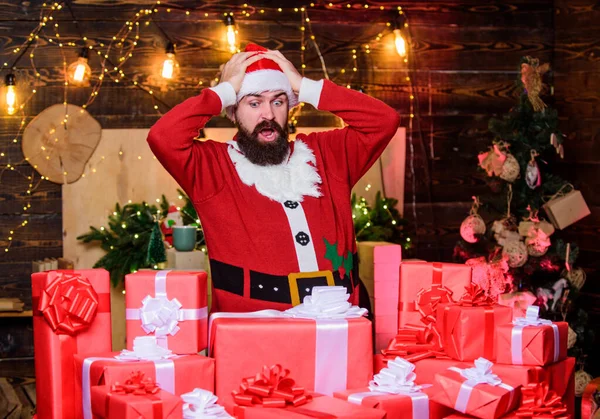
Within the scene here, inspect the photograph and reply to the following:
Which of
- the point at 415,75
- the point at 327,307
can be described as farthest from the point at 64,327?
the point at 415,75

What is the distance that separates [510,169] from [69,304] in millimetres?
2925

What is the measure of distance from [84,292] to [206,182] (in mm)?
713

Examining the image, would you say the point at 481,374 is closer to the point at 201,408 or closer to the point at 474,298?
the point at 474,298

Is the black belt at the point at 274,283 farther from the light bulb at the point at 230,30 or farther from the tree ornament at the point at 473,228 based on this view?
the light bulb at the point at 230,30

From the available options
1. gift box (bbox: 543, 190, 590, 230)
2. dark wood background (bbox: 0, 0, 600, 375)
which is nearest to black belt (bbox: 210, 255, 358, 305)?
gift box (bbox: 543, 190, 590, 230)

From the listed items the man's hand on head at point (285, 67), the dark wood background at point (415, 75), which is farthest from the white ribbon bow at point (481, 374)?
the dark wood background at point (415, 75)

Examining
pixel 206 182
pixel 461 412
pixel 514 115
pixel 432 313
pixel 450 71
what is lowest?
pixel 461 412

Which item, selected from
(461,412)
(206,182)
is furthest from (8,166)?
(461,412)

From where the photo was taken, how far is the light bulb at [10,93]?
15.2 ft

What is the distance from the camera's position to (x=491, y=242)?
452cm

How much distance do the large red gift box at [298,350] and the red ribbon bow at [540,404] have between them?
0.35 m

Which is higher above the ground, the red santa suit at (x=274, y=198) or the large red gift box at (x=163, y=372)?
the red santa suit at (x=274, y=198)

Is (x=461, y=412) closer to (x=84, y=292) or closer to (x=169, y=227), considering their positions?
(x=84, y=292)

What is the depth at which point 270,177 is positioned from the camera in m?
2.68
